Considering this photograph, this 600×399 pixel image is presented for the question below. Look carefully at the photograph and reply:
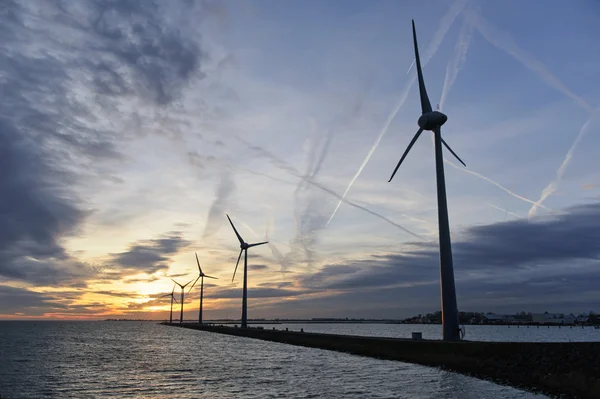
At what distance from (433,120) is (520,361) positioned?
34.6 meters

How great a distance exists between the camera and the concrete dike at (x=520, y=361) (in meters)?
35.7

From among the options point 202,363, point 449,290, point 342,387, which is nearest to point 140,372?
point 202,363

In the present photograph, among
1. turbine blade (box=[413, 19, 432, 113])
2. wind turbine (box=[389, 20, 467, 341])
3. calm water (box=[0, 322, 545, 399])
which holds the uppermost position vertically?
turbine blade (box=[413, 19, 432, 113])

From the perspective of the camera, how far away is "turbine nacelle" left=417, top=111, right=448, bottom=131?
66.5 meters

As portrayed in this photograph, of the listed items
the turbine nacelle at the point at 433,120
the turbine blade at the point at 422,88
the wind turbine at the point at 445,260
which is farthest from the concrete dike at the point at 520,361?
the turbine blade at the point at 422,88

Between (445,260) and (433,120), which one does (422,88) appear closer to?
(433,120)

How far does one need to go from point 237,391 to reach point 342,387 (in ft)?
28.8

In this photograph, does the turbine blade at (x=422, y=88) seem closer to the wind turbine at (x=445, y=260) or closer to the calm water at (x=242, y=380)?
the wind turbine at (x=445, y=260)

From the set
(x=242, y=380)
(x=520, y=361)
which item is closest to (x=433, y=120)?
(x=520, y=361)

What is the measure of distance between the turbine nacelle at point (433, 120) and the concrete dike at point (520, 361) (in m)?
29.6

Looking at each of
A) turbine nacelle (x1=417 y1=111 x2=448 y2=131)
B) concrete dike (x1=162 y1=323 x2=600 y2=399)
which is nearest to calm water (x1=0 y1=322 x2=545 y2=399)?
concrete dike (x1=162 y1=323 x2=600 y2=399)

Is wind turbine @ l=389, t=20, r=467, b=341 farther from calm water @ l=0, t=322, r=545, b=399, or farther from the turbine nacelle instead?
calm water @ l=0, t=322, r=545, b=399

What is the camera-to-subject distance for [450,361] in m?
51.2

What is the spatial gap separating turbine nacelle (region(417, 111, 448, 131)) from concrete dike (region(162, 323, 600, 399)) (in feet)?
97.0
